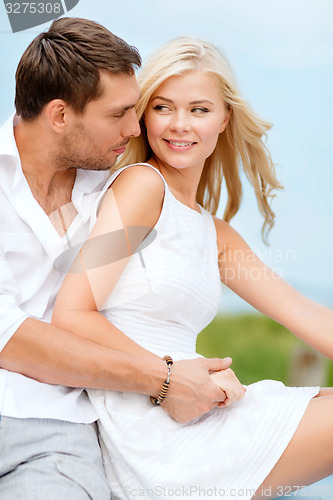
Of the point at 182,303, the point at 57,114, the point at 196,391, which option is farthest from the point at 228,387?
the point at 57,114

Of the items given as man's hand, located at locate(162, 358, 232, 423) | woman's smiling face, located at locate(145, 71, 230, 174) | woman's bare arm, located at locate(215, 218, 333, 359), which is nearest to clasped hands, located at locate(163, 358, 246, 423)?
man's hand, located at locate(162, 358, 232, 423)

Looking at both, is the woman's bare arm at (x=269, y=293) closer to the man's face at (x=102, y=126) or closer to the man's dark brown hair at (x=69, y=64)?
the man's face at (x=102, y=126)

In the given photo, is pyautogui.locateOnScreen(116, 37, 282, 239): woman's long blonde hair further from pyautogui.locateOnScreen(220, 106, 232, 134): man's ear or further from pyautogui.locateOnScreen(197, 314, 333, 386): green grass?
pyautogui.locateOnScreen(197, 314, 333, 386): green grass

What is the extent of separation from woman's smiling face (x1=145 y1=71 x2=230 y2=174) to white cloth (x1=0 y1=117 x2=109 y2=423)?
12.2 inches

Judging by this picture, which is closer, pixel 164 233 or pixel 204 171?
pixel 164 233

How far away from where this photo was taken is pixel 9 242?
157cm

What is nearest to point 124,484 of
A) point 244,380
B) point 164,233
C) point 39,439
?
point 39,439

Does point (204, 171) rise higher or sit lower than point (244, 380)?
higher

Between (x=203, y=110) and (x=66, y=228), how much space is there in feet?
1.73

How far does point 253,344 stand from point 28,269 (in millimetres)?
4844

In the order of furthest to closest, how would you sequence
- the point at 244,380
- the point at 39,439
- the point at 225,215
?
the point at 244,380 < the point at 225,215 < the point at 39,439

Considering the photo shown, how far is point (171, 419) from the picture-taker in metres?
1.57

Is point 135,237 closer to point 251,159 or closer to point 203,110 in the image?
point 203,110

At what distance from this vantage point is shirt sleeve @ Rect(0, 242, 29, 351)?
1.43 metres
